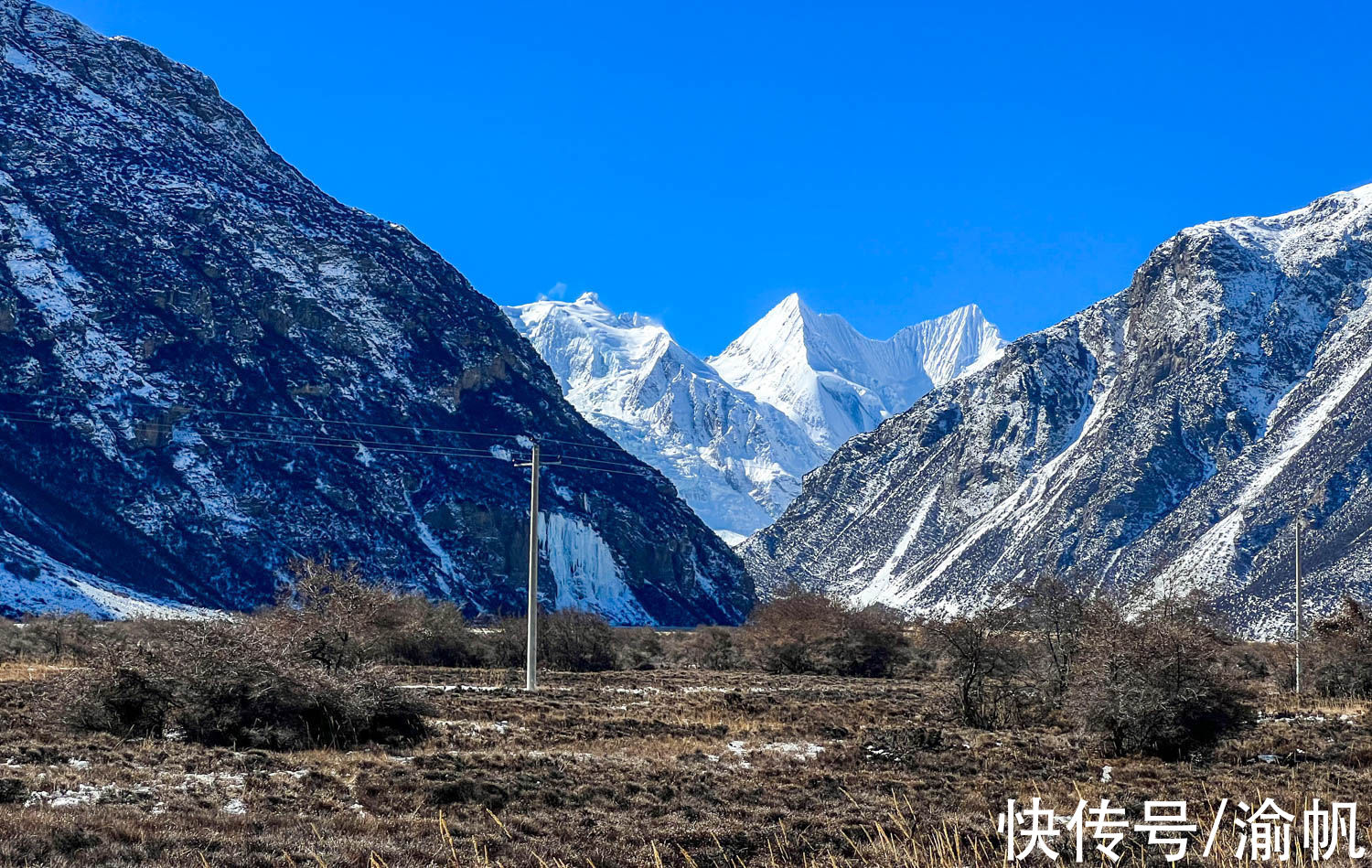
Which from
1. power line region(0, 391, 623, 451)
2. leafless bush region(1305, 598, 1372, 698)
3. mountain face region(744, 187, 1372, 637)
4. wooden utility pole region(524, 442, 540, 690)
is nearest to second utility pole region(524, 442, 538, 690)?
wooden utility pole region(524, 442, 540, 690)

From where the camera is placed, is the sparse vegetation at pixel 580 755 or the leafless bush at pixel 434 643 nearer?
the sparse vegetation at pixel 580 755

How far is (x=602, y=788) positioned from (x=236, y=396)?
96.8 metres

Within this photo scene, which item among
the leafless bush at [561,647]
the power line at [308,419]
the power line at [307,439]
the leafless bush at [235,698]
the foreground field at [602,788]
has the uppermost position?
the power line at [308,419]

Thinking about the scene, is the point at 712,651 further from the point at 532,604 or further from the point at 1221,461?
the point at 1221,461

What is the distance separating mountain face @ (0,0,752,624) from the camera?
9456 centimetres

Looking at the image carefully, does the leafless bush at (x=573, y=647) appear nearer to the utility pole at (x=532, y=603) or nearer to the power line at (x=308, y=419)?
the utility pole at (x=532, y=603)

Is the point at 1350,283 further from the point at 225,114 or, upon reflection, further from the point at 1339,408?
the point at 225,114

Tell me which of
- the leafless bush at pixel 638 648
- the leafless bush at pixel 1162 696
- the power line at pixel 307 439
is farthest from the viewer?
the power line at pixel 307 439

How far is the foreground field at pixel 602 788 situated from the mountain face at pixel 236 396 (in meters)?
63.9

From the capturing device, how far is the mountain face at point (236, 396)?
94.6 m

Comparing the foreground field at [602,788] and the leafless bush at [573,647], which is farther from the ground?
the leafless bush at [573,647]

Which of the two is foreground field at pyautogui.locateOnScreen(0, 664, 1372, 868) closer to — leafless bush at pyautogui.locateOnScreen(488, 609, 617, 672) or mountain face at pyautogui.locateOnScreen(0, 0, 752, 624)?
leafless bush at pyautogui.locateOnScreen(488, 609, 617, 672)

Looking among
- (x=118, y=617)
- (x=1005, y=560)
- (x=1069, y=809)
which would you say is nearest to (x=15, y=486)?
(x=118, y=617)

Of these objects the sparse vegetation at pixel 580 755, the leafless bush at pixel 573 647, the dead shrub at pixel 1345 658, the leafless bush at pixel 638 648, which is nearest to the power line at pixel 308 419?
the leafless bush at pixel 638 648
